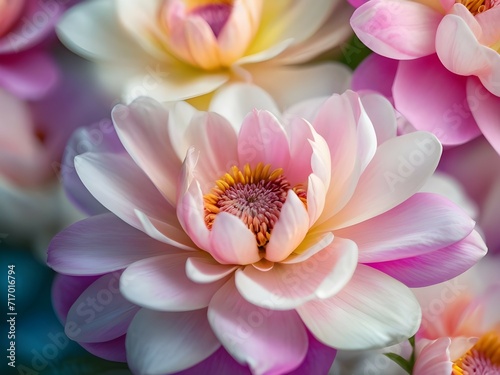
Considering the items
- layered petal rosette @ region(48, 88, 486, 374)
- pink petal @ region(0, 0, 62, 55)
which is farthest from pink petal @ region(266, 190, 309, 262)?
pink petal @ region(0, 0, 62, 55)

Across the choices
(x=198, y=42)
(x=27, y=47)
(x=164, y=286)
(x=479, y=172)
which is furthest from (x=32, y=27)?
(x=479, y=172)

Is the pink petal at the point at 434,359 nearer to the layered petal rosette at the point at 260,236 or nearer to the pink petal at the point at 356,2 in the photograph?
the layered petal rosette at the point at 260,236

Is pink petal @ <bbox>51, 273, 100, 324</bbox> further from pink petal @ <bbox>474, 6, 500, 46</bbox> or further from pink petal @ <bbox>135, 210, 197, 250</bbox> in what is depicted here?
pink petal @ <bbox>474, 6, 500, 46</bbox>

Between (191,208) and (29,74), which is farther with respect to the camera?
(29,74)

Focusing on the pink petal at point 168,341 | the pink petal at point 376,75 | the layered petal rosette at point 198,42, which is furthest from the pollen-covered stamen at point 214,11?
the pink petal at point 168,341

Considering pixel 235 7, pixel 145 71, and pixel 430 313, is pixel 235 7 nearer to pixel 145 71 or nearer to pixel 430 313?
pixel 145 71

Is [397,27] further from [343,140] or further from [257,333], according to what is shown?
[257,333]

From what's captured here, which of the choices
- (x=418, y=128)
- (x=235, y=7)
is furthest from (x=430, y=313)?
(x=235, y=7)
